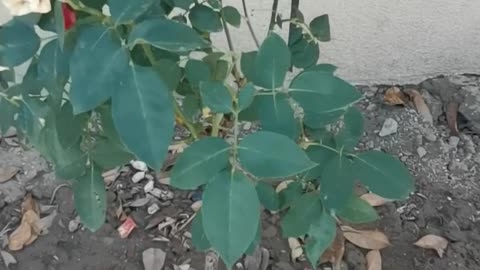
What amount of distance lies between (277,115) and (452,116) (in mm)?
1399

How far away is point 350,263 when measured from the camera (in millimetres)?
2299

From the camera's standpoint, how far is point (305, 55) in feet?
5.68

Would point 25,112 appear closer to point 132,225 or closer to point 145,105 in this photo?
point 145,105

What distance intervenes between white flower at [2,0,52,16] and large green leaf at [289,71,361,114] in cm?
40

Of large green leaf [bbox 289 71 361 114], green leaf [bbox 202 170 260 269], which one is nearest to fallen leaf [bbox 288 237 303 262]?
large green leaf [bbox 289 71 361 114]

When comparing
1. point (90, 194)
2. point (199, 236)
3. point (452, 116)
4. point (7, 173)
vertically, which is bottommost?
point (452, 116)

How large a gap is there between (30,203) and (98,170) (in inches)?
33.6

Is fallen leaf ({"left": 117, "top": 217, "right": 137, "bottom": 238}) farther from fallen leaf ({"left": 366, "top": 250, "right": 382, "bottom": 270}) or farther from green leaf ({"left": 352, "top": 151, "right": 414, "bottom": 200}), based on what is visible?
green leaf ({"left": 352, "top": 151, "right": 414, "bottom": 200})

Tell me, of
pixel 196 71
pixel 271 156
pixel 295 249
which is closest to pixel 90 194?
pixel 196 71

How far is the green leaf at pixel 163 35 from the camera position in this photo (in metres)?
1.22

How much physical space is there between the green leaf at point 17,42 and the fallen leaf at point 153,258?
1014 mm

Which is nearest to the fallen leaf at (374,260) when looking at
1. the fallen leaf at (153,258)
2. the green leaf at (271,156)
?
the fallen leaf at (153,258)

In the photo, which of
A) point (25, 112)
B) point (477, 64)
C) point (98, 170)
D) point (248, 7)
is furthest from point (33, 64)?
point (477, 64)

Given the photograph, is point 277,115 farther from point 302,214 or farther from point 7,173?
point 7,173
